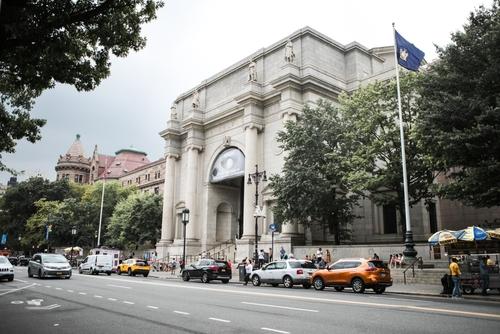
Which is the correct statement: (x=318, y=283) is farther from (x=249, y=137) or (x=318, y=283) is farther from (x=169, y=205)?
(x=169, y=205)

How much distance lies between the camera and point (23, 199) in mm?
79562

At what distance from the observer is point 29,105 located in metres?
20.0

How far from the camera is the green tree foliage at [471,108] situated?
17141 mm

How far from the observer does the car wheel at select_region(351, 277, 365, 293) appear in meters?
18.8

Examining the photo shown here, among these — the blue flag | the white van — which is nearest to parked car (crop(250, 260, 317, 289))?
the blue flag

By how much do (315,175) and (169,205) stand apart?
2751 centimetres

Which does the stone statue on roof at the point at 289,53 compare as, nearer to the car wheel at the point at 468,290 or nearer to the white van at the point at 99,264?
the white van at the point at 99,264

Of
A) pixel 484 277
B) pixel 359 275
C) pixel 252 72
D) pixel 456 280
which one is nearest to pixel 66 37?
pixel 359 275

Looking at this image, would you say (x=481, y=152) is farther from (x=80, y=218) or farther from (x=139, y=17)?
(x=80, y=218)

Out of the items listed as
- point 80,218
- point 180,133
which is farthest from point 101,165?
point 180,133

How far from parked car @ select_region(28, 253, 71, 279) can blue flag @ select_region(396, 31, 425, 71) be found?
24.7 m

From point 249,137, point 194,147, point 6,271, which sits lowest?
point 6,271

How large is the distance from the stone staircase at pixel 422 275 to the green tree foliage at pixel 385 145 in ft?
20.9

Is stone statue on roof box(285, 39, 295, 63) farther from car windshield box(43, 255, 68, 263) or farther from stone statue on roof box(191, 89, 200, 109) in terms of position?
car windshield box(43, 255, 68, 263)
